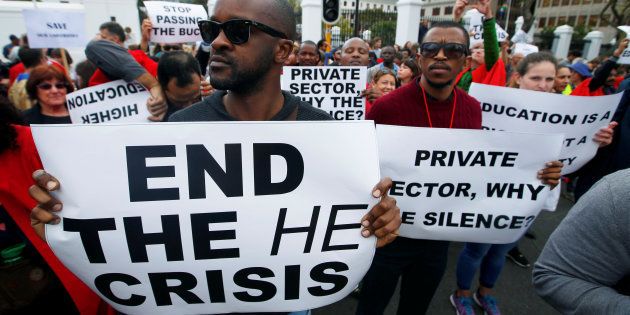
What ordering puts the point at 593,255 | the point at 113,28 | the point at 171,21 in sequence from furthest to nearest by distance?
the point at 171,21
the point at 113,28
the point at 593,255

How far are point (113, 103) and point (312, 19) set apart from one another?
519 inches

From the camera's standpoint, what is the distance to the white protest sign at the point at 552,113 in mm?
2541

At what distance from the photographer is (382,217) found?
129 centimetres

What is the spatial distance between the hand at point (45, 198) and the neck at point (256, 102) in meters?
0.67

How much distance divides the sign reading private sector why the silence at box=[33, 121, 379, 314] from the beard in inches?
11.7

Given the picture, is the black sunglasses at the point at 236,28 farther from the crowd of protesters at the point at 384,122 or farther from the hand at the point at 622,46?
the hand at the point at 622,46

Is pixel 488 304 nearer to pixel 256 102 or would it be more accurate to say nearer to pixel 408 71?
pixel 256 102

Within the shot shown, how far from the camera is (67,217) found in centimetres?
113

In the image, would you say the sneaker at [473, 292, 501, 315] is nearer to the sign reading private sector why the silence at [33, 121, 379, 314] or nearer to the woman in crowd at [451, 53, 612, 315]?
the woman in crowd at [451, 53, 612, 315]

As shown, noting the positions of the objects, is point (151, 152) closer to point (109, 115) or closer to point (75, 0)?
point (109, 115)

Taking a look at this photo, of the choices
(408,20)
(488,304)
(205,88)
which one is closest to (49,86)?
(205,88)

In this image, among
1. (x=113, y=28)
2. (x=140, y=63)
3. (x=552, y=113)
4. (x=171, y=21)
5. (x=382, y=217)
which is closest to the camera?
(x=382, y=217)

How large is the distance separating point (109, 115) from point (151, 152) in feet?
7.79

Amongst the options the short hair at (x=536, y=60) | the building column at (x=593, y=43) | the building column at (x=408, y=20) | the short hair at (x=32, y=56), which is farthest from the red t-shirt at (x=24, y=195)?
the building column at (x=593, y=43)
